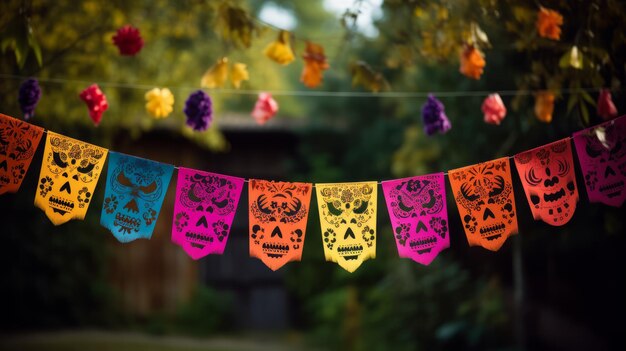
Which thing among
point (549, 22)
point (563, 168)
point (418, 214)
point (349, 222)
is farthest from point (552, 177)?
point (349, 222)

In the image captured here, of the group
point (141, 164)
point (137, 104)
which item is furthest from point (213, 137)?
point (141, 164)

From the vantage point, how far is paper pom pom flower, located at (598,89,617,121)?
13.3 feet

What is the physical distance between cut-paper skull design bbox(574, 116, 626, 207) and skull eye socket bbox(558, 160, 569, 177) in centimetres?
10

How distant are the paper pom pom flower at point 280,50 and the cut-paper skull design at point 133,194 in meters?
0.89

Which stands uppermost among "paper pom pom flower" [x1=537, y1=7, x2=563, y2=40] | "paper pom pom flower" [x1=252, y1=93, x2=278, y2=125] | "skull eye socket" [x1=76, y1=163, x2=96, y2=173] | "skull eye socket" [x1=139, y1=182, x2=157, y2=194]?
"paper pom pom flower" [x1=537, y1=7, x2=563, y2=40]

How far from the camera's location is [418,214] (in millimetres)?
3910

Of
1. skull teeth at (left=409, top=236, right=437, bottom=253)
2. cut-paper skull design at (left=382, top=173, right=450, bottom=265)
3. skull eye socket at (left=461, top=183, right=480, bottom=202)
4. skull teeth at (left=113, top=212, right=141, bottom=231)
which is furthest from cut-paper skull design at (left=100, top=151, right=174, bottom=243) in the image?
skull eye socket at (left=461, top=183, right=480, bottom=202)

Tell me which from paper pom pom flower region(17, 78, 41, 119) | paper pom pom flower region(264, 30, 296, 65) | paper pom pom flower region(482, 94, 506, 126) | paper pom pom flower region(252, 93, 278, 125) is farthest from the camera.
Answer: paper pom pom flower region(252, 93, 278, 125)

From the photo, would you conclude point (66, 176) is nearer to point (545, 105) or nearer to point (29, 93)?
point (29, 93)

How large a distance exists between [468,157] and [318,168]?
378cm

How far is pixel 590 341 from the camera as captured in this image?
6.13 metres

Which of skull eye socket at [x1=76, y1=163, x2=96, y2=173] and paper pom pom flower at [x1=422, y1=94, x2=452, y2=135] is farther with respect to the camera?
paper pom pom flower at [x1=422, y1=94, x2=452, y2=135]

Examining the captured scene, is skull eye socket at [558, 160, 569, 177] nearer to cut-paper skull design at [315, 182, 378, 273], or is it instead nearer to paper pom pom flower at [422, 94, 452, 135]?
paper pom pom flower at [422, 94, 452, 135]

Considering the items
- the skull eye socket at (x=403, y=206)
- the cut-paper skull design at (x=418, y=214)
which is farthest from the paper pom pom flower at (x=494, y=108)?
the skull eye socket at (x=403, y=206)
